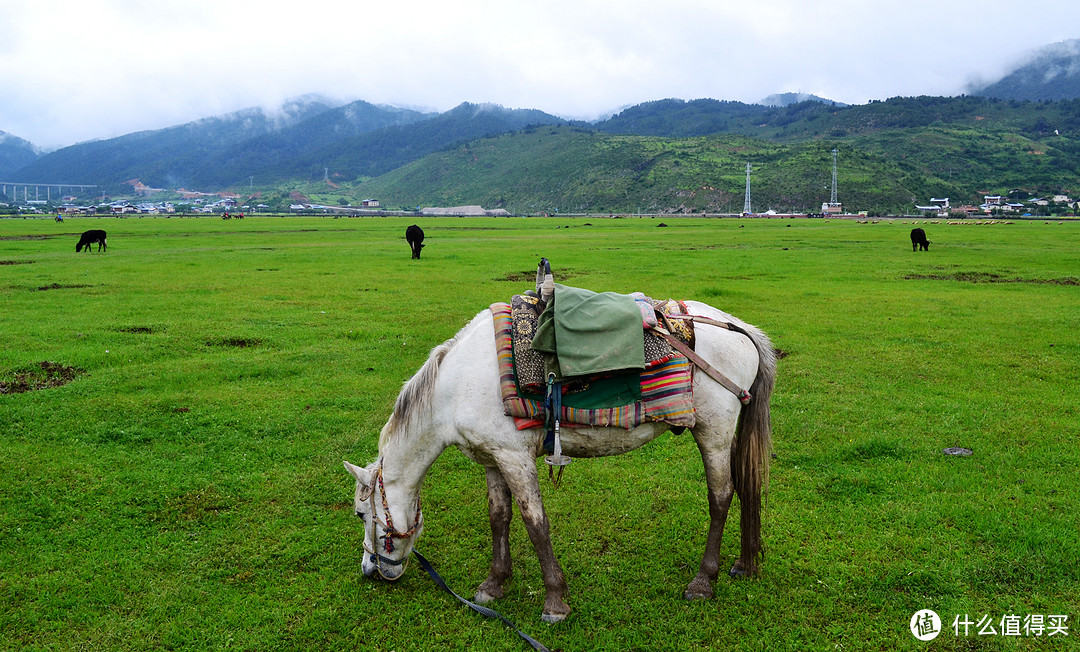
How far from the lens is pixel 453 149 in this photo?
19188 cm

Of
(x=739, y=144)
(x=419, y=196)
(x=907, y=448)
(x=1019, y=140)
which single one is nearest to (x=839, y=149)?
(x=739, y=144)

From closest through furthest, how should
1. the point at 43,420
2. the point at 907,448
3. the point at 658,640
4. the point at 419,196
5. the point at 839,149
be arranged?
1. the point at 658,640
2. the point at 907,448
3. the point at 43,420
4. the point at 839,149
5. the point at 419,196

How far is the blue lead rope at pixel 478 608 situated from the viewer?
373cm

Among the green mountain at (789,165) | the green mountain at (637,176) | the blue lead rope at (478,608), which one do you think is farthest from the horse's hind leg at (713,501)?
the green mountain at (637,176)

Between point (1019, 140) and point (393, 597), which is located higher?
point (1019, 140)

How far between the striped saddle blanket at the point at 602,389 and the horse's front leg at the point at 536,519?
0.87ft

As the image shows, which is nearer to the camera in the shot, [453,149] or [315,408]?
[315,408]

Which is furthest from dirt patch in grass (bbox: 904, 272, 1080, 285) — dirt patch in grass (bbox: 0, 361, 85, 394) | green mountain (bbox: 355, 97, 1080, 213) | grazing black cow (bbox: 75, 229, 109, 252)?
green mountain (bbox: 355, 97, 1080, 213)

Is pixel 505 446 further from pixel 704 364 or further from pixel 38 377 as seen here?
pixel 38 377

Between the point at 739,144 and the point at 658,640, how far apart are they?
14708cm

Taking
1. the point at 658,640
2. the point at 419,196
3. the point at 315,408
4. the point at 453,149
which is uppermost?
the point at 453,149

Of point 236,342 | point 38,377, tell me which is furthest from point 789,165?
point 38,377

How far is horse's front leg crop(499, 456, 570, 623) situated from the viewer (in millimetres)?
3846

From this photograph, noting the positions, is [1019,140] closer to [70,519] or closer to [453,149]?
[453,149]
